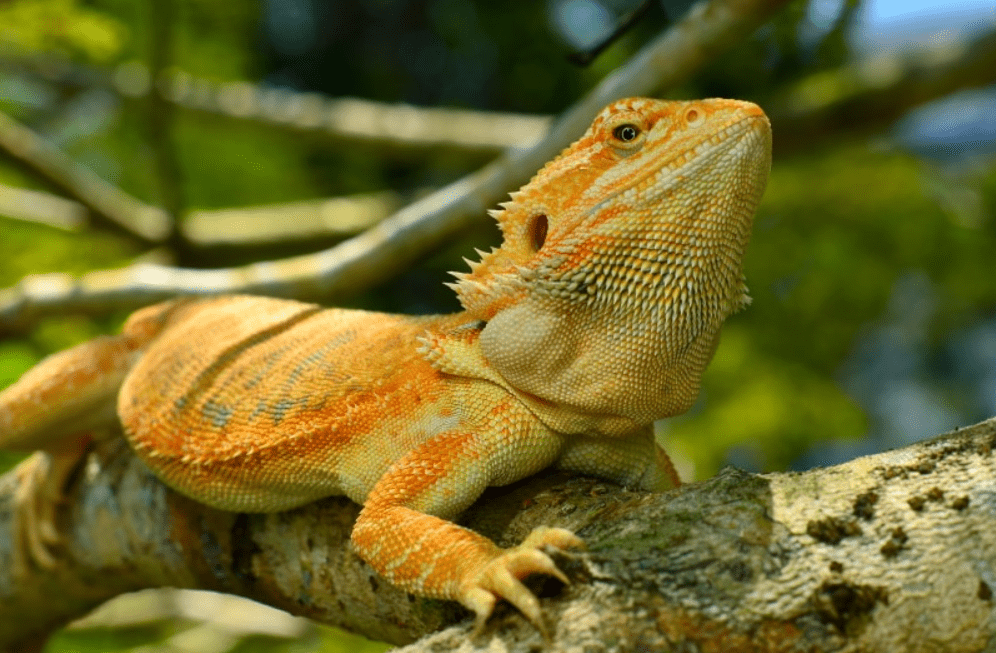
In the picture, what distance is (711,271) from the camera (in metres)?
2.63

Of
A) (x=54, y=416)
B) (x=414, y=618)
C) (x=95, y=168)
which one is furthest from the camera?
(x=95, y=168)

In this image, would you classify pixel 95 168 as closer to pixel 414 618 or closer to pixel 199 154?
pixel 199 154

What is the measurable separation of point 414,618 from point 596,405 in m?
0.91

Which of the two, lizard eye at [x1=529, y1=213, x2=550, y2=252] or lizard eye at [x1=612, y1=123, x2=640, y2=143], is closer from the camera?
lizard eye at [x1=612, y1=123, x2=640, y2=143]

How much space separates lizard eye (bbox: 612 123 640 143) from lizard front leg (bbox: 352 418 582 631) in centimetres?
91

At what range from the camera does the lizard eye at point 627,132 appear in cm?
274

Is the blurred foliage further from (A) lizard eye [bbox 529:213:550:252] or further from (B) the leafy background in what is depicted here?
(A) lizard eye [bbox 529:213:550:252]

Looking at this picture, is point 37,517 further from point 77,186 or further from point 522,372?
point 77,186

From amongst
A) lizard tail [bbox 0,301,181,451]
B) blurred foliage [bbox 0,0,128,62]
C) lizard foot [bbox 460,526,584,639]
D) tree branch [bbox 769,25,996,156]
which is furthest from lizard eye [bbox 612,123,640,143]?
tree branch [bbox 769,25,996,156]

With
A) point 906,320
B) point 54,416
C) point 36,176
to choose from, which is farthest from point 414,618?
point 906,320

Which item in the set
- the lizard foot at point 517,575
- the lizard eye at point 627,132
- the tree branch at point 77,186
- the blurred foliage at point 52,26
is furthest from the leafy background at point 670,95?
the lizard foot at point 517,575

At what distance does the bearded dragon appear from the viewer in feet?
8.50

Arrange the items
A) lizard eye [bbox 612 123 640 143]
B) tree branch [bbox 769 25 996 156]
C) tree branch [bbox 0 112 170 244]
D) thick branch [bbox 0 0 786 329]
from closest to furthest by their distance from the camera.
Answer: lizard eye [bbox 612 123 640 143], thick branch [bbox 0 0 786 329], tree branch [bbox 769 25 996 156], tree branch [bbox 0 112 170 244]

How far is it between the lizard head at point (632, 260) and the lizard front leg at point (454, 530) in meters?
0.23
